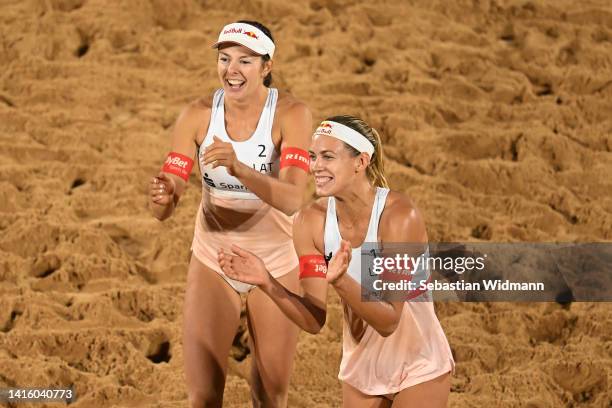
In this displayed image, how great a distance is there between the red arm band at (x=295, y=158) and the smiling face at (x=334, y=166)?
0.31m

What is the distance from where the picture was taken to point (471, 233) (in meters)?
6.84

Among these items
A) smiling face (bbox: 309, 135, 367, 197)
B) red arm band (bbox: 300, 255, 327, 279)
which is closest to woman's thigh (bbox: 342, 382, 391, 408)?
red arm band (bbox: 300, 255, 327, 279)

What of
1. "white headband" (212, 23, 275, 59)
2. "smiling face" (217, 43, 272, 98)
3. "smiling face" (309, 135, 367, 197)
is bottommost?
"smiling face" (309, 135, 367, 197)

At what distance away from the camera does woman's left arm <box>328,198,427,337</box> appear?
3646 millimetres

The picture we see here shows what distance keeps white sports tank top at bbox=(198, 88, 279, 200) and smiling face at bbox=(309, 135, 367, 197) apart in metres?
0.45

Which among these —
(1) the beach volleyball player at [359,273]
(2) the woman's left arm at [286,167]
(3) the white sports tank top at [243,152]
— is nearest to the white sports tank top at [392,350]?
(1) the beach volleyball player at [359,273]

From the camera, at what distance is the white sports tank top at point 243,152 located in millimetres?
4461

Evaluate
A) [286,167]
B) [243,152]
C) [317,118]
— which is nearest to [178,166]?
[243,152]

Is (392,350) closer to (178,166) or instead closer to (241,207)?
(241,207)

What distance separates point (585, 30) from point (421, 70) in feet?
5.16

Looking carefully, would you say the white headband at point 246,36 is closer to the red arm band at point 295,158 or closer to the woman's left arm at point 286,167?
the woman's left arm at point 286,167

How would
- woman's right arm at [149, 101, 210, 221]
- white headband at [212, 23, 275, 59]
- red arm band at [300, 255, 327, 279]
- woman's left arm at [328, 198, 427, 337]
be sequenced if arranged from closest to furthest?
1. woman's left arm at [328, 198, 427, 337]
2. red arm band at [300, 255, 327, 279]
3. woman's right arm at [149, 101, 210, 221]
4. white headband at [212, 23, 275, 59]

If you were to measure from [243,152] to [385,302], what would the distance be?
1.01 metres

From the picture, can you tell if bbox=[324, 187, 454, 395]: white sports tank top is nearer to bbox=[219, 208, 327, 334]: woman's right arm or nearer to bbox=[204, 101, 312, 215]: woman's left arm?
bbox=[219, 208, 327, 334]: woman's right arm
